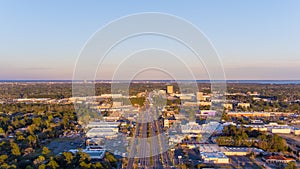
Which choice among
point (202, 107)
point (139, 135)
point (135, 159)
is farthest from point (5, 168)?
point (202, 107)

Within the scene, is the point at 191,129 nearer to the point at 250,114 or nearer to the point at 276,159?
the point at 276,159

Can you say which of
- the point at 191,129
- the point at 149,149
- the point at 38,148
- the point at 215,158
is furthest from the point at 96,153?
the point at 191,129

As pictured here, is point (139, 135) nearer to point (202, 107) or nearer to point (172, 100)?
point (202, 107)

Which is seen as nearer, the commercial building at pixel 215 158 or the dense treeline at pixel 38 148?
the dense treeline at pixel 38 148

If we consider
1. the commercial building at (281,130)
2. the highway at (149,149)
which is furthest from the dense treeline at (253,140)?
the highway at (149,149)

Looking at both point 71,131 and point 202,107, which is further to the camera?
point 202,107

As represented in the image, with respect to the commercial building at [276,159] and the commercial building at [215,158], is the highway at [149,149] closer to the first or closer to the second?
the commercial building at [215,158]

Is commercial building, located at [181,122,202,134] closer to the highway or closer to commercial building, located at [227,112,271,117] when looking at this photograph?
the highway

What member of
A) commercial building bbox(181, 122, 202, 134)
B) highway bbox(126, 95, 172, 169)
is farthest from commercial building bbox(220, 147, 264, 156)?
commercial building bbox(181, 122, 202, 134)

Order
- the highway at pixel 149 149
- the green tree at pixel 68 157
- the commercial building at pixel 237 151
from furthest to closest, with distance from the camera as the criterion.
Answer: the commercial building at pixel 237 151, the highway at pixel 149 149, the green tree at pixel 68 157

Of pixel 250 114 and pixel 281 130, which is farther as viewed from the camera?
pixel 250 114

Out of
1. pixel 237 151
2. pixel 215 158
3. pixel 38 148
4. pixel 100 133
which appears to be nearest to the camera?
pixel 215 158
